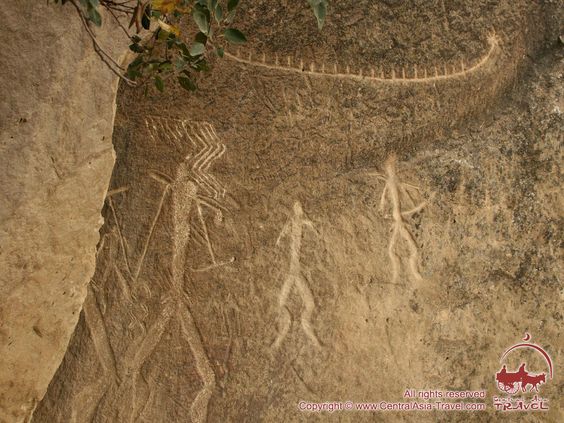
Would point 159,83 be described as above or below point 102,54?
below

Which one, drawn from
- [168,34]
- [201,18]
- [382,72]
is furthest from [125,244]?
[382,72]

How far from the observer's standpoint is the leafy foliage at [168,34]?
6.73 feet

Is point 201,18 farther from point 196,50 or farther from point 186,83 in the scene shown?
point 186,83

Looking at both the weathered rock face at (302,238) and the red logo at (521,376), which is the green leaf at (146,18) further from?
the red logo at (521,376)

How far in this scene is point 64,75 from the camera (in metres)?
2.39

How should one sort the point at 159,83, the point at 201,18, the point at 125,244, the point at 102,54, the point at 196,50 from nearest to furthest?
the point at 201,18, the point at 196,50, the point at 159,83, the point at 102,54, the point at 125,244

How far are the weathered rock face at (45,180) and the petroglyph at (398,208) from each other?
2.77ft

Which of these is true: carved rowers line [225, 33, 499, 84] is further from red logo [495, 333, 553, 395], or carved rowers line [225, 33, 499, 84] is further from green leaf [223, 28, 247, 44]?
red logo [495, 333, 553, 395]

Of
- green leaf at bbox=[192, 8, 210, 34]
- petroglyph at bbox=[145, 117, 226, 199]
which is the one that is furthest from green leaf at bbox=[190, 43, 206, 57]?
petroglyph at bbox=[145, 117, 226, 199]

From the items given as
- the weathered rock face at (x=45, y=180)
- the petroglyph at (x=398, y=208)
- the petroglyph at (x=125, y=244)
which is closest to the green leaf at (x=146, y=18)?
the weathered rock face at (x=45, y=180)

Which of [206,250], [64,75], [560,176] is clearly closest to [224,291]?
[206,250]

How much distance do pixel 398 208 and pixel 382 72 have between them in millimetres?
417

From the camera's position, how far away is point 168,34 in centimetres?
221

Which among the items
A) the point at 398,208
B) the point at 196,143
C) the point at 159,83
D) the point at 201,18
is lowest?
the point at 398,208
